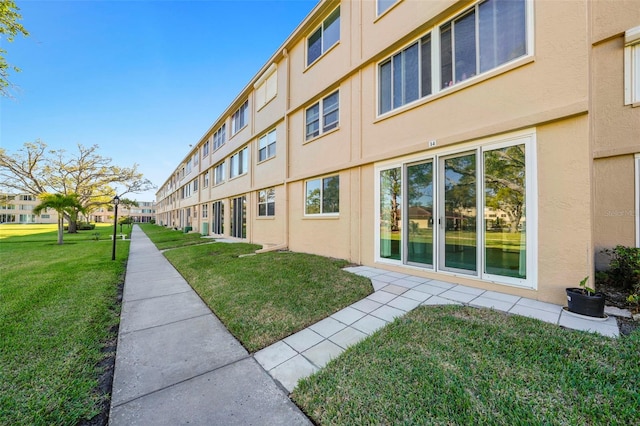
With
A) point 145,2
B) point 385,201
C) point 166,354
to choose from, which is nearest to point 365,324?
point 166,354

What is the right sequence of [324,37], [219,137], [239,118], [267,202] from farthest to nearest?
[219,137] → [239,118] → [267,202] → [324,37]

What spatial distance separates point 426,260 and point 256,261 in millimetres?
5025

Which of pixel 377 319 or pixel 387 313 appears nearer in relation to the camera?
pixel 377 319

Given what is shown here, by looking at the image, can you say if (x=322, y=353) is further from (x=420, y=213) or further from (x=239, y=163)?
(x=239, y=163)

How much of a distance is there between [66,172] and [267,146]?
2919 centimetres

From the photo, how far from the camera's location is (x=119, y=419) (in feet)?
6.97

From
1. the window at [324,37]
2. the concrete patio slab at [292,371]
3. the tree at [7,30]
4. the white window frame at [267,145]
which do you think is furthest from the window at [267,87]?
the concrete patio slab at [292,371]

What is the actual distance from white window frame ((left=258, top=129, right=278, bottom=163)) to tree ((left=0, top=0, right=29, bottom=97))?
7.95 metres

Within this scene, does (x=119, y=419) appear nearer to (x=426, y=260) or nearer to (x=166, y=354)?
(x=166, y=354)

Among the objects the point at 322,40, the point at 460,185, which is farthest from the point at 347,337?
the point at 322,40

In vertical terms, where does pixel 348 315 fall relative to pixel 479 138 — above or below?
below

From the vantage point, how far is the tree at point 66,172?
2466cm

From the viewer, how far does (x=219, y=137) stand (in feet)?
65.6

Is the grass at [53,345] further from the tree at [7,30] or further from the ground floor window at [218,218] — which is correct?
the ground floor window at [218,218]
